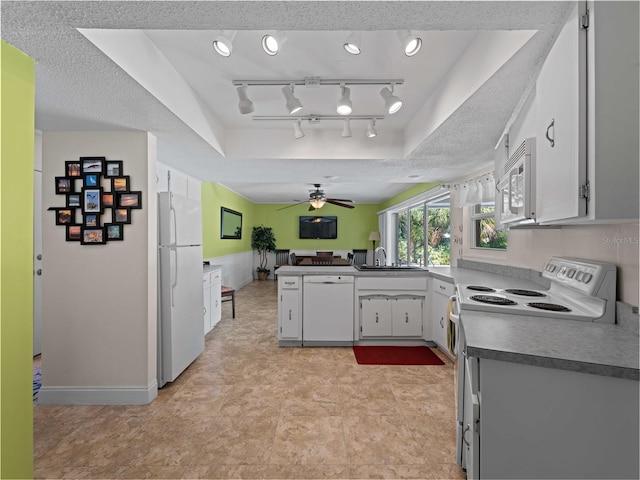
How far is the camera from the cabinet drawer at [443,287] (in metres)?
3.30

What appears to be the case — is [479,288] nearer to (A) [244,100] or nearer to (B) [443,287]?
(B) [443,287]

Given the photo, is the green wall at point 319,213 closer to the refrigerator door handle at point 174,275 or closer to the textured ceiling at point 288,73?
the textured ceiling at point 288,73

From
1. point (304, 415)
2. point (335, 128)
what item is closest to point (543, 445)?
point (304, 415)

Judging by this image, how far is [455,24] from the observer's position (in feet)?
4.24

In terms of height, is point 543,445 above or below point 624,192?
below

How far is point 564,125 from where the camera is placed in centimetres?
Result: 124

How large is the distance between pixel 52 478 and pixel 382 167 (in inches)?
148

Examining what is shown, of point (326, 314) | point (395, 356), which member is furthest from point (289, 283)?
point (395, 356)

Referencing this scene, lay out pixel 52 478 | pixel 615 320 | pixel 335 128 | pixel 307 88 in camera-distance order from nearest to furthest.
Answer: pixel 615 320, pixel 52 478, pixel 307 88, pixel 335 128

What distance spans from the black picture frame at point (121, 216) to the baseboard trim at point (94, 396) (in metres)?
1.32

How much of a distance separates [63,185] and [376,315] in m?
3.25

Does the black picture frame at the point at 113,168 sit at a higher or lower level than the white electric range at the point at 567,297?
higher

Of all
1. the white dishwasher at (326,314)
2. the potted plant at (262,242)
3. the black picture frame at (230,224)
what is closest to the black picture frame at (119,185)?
the white dishwasher at (326,314)

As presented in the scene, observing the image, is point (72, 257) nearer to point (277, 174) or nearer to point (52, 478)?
point (52, 478)
